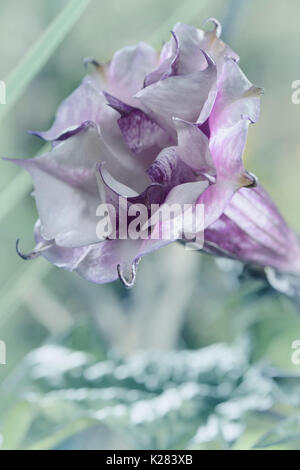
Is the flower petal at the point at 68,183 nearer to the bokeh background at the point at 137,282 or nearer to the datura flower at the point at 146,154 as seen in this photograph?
the datura flower at the point at 146,154

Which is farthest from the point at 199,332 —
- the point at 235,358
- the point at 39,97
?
the point at 39,97

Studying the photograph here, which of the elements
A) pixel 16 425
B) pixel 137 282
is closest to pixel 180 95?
pixel 16 425

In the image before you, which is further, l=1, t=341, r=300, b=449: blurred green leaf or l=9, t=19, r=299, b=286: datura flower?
l=1, t=341, r=300, b=449: blurred green leaf

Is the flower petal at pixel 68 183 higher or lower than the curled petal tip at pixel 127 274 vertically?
higher

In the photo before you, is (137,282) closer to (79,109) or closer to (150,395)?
(150,395)

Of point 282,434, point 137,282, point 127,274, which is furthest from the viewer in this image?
point 137,282

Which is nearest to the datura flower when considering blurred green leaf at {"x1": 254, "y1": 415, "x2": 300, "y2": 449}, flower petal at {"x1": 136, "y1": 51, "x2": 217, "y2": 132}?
flower petal at {"x1": 136, "y1": 51, "x2": 217, "y2": 132}

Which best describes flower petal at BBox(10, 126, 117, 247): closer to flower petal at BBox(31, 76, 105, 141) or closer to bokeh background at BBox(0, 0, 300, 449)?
flower petal at BBox(31, 76, 105, 141)

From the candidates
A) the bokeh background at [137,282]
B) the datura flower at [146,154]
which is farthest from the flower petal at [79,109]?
the bokeh background at [137,282]
